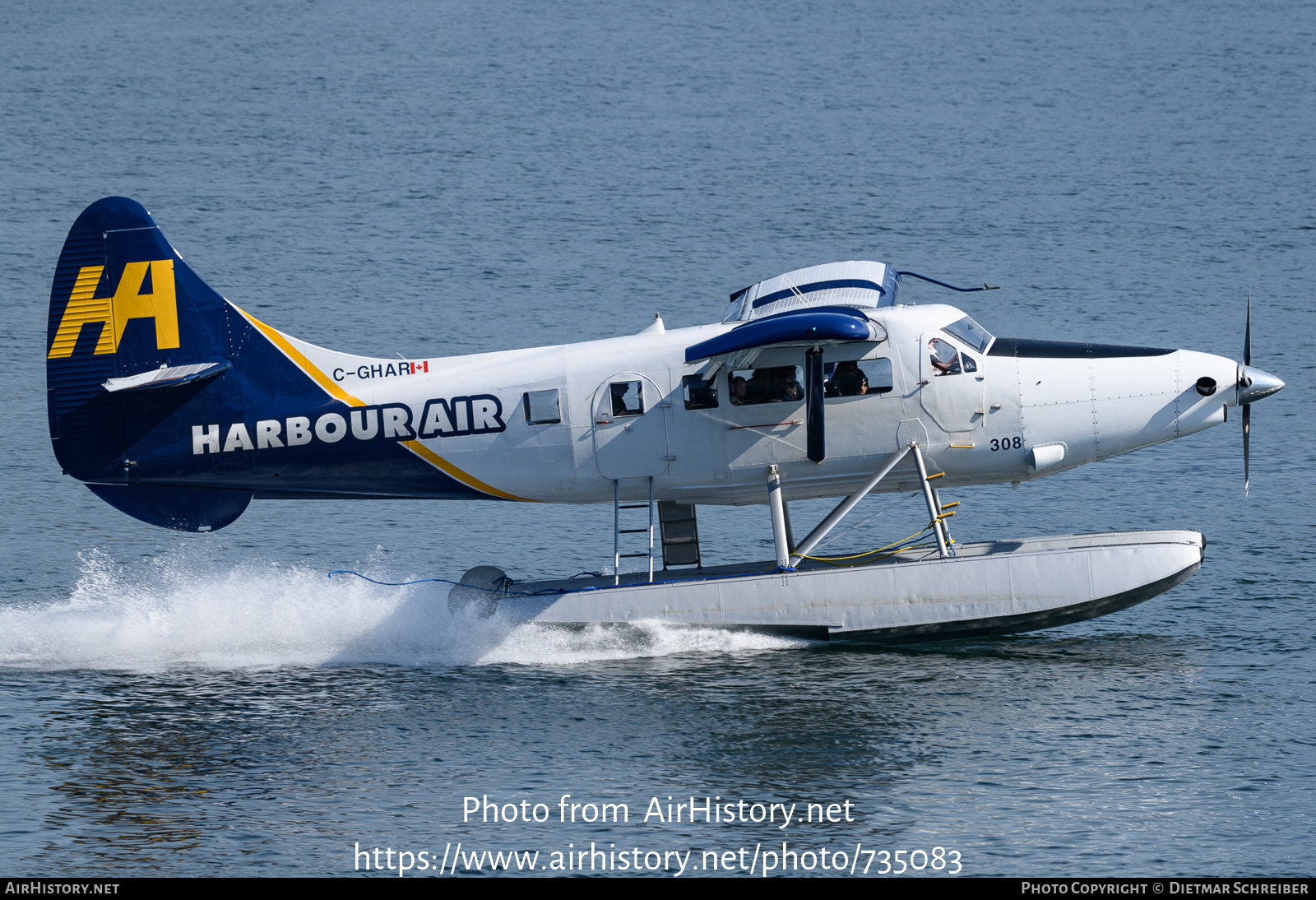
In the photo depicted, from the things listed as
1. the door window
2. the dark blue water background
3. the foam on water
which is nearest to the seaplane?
the door window

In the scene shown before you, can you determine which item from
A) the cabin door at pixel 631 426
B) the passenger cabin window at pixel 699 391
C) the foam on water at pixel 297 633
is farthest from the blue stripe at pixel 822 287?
the foam on water at pixel 297 633

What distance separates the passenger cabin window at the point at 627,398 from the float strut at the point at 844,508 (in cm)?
271

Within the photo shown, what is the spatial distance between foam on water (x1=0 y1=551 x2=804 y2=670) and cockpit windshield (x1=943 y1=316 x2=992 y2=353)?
4.31 m

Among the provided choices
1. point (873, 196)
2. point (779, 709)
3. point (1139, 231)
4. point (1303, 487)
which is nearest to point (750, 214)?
point (873, 196)

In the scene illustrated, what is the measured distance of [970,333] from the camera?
18781mm

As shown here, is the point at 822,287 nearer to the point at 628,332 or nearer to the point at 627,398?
the point at 627,398

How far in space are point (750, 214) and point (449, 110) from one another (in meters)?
17.4

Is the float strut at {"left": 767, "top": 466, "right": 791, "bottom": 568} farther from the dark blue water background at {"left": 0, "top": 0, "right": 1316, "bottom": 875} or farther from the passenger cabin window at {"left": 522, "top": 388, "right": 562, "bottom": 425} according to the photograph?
the passenger cabin window at {"left": 522, "top": 388, "right": 562, "bottom": 425}

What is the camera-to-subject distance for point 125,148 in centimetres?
5475

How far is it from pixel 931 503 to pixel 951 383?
4.90 feet

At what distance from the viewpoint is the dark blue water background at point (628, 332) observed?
15.3 metres

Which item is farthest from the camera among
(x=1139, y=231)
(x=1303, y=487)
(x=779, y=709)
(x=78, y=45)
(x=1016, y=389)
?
(x=78, y=45)

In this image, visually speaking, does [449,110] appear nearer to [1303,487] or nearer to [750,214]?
[750,214]

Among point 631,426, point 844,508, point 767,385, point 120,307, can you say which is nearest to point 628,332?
point 631,426
